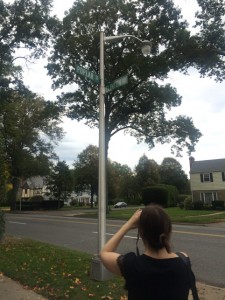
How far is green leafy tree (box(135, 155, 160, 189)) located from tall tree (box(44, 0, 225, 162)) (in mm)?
39730

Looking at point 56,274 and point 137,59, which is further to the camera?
point 137,59

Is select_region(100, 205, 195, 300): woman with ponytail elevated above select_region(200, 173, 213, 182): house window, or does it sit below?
below

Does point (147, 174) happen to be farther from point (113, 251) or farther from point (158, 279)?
point (158, 279)

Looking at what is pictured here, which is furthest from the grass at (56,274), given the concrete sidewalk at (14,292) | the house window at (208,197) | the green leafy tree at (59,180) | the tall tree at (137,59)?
the green leafy tree at (59,180)

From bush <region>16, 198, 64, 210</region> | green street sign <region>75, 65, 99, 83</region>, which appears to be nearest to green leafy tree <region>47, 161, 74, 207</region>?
bush <region>16, 198, 64, 210</region>

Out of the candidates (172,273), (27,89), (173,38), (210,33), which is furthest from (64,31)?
(172,273)

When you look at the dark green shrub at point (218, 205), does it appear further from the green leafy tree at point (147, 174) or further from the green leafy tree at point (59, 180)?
the green leafy tree at point (147, 174)

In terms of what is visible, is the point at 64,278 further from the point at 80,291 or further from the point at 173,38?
the point at 173,38

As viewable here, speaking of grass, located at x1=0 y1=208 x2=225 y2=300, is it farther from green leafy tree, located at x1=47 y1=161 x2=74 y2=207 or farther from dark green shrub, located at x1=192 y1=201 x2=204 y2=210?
green leafy tree, located at x1=47 y1=161 x2=74 y2=207

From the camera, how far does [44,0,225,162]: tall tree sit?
22.3 meters

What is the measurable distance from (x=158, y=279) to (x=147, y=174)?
2962 inches

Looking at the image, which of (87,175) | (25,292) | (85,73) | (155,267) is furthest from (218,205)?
(155,267)

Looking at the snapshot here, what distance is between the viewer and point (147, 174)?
253 ft

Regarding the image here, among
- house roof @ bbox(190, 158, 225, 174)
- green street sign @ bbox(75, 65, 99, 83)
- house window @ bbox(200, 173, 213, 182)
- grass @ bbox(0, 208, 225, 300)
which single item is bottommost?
grass @ bbox(0, 208, 225, 300)
